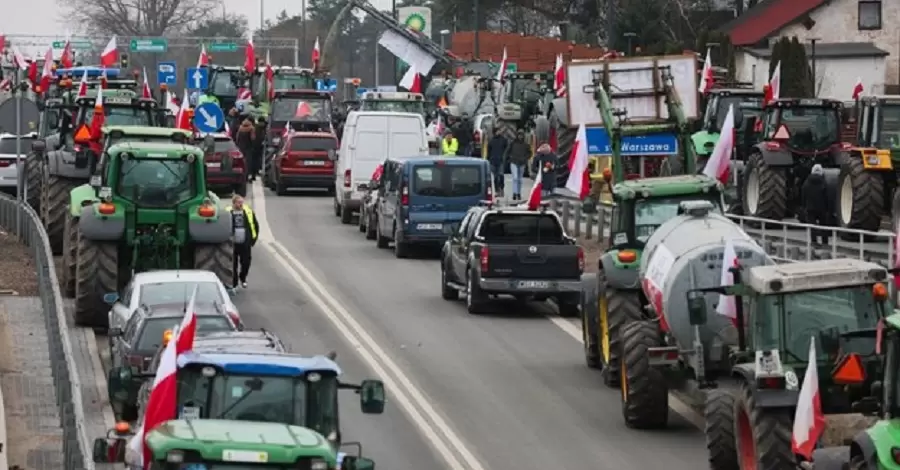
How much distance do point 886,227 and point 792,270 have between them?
20.4 meters

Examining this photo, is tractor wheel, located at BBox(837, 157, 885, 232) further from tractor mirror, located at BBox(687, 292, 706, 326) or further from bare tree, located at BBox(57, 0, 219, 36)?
bare tree, located at BBox(57, 0, 219, 36)

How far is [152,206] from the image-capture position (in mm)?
30328

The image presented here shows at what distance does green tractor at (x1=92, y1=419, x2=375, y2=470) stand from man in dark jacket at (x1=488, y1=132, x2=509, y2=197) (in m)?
36.2

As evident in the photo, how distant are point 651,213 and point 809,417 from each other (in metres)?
9.85

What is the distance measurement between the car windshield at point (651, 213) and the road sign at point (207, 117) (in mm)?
22057

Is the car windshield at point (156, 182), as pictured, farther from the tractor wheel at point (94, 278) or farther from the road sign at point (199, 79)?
the road sign at point (199, 79)

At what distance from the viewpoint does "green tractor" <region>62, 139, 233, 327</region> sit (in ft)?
98.3

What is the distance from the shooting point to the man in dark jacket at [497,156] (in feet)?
168

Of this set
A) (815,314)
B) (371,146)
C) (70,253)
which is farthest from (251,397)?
(371,146)

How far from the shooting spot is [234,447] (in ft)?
45.6

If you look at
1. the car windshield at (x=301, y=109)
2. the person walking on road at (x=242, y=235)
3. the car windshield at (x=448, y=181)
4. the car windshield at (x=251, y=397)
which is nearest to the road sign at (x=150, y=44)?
the car windshield at (x=301, y=109)

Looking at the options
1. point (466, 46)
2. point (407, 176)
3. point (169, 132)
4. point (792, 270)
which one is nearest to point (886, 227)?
point (407, 176)

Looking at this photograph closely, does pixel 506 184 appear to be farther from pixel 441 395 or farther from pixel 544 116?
pixel 441 395

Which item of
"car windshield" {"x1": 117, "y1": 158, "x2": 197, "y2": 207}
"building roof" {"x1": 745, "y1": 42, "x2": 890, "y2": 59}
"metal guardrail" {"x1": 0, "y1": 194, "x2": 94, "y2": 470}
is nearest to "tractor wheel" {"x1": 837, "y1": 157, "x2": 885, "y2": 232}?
"car windshield" {"x1": 117, "y1": 158, "x2": 197, "y2": 207}
